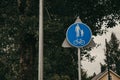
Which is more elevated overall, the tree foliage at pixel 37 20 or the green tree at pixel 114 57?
the tree foliage at pixel 37 20

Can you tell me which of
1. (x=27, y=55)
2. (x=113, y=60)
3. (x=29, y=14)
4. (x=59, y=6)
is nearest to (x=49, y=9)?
(x=59, y=6)

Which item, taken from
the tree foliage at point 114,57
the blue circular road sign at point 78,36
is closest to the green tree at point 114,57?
the tree foliage at point 114,57

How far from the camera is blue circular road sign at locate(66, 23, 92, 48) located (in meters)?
9.48

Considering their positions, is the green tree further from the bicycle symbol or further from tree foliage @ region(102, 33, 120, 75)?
the bicycle symbol

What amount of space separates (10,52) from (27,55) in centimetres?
743

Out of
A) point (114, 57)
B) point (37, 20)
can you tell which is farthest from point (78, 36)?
point (114, 57)

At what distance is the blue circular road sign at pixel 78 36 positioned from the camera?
31.1 ft

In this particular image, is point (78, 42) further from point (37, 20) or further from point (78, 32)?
point (37, 20)

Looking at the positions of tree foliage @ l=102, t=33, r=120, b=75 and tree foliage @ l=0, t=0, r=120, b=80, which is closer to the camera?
tree foliage @ l=0, t=0, r=120, b=80

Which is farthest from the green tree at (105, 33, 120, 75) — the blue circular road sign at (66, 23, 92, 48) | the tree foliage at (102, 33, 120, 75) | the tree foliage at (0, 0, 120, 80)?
the blue circular road sign at (66, 23, 92, 48)

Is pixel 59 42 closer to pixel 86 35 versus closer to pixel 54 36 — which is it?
pixel 54 36

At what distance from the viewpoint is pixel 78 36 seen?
955 centimetres

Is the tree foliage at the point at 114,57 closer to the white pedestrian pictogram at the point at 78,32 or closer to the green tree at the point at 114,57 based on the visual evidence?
the green tree at the point at 114,57

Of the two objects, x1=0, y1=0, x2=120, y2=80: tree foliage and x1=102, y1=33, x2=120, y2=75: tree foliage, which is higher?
x1=0, y1=0, x2=120, y2=80: tree foliage
